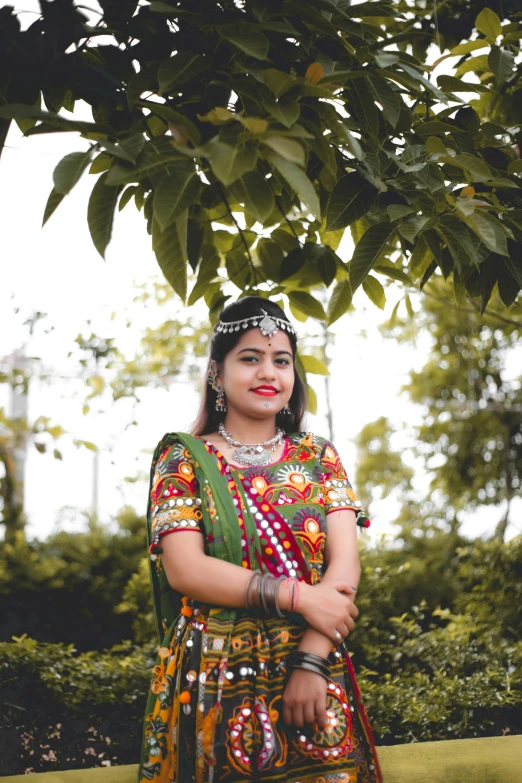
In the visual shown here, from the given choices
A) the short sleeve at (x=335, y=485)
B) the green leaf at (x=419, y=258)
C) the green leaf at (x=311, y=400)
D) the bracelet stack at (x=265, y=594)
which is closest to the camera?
the bracelet stack at (x=265, y=594)

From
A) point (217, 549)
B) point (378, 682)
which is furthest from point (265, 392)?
point (378, 682)

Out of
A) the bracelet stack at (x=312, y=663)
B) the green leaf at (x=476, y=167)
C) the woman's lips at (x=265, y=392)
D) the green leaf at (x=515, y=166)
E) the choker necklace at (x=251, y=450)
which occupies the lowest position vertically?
the bracelet stack at (x=312, y=663)

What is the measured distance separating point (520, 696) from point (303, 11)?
7.82ft

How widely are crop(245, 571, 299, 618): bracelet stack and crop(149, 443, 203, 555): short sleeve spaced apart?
Answer: 0.20 metres

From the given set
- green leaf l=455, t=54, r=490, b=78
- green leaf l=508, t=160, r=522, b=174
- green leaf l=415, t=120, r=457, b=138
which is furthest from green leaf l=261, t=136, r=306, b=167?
green leaf l=455, t=54, r=490, b=78

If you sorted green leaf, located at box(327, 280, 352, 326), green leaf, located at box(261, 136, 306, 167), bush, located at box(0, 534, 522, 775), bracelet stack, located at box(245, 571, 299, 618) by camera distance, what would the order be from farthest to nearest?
1. bush, located at box(0, 534, 522, 775)
2. green leaf, located at box(327, 280, 352, 326)
3. bracelet stack, located at box(245, 571, 299, 618)
4. green leaf, located at box(261, 136, 306, 167)

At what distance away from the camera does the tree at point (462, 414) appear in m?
6.63

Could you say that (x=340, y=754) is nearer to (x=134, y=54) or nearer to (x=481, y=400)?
(x=134, y=54)

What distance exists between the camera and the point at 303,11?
1.63 meters

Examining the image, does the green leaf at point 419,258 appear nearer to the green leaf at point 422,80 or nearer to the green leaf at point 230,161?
the green leaf at point 422,80

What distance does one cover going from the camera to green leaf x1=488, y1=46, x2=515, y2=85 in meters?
2.10

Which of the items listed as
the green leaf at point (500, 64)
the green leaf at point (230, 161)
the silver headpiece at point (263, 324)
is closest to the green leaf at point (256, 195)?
the green leaf at point (230, 161)

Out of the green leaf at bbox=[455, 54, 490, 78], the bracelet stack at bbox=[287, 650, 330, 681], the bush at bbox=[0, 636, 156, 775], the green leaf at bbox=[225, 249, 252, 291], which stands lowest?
the bush at bbox=[0, 636, 156, 775]

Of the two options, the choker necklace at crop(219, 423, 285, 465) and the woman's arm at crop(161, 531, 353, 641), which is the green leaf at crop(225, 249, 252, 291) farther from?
the woman's arm at crop(161, 531, 353, 641)
